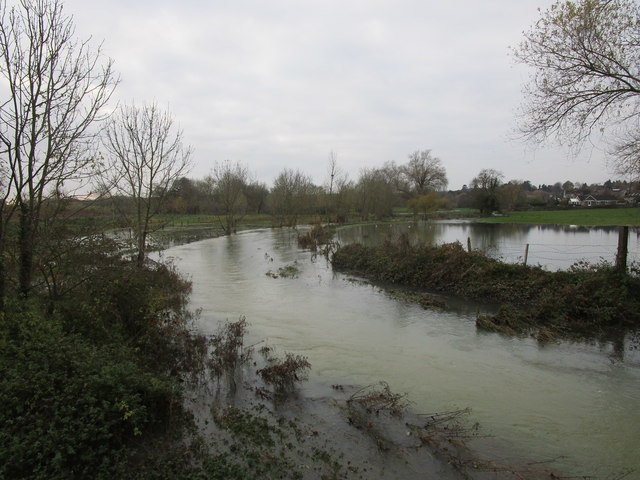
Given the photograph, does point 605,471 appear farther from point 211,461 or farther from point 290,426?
point 211,461

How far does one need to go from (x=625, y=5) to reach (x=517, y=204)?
247 ft

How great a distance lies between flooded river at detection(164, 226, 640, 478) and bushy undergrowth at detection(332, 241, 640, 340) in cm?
110

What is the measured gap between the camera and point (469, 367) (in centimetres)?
833

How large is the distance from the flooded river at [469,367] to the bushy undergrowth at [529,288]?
1.10 metres

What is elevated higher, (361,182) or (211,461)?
(361,182)

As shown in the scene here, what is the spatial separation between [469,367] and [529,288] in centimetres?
625

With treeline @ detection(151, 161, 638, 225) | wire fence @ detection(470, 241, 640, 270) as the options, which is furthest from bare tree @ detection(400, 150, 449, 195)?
wire fence @ detection(470, 241, 640, 270)

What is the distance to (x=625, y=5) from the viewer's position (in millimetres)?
10922

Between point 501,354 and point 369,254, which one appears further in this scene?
point 369,254

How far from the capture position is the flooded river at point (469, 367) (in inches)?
221

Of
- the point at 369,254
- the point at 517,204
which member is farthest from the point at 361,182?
the point at 369,254

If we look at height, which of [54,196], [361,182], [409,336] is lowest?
[409,336]

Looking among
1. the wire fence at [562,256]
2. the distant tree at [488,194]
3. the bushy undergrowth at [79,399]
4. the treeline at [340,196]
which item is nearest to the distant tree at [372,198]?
the treeline at [340,196]

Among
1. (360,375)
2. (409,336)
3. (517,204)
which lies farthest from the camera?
(517,204)
